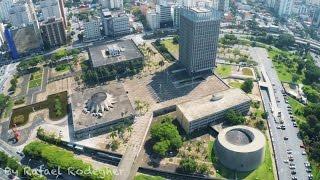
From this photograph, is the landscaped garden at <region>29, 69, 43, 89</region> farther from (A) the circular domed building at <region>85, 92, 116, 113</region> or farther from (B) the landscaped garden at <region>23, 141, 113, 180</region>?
(B) the landscaped garden at <region>23, 141, 113, 180</region>

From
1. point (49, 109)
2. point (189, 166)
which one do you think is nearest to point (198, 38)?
point (189, 166)

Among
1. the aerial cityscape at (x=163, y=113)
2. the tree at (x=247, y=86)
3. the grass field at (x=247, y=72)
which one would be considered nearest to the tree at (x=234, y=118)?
the aerial cityscape at (x=163, y=113)

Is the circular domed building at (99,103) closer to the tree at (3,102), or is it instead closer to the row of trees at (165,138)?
the row of trees at (165,138)

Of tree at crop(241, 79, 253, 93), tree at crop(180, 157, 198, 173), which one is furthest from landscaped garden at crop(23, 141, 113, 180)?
tree at crop(241, 79, 253, 93)

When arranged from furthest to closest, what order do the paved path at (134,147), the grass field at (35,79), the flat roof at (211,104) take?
1. the grass field at (35,79)
2. the flat roof at (211,104)
3. the paved path at (134,147)

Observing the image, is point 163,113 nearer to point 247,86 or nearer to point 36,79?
point 247,86

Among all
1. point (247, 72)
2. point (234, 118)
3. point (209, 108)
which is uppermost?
point (209, 108)
